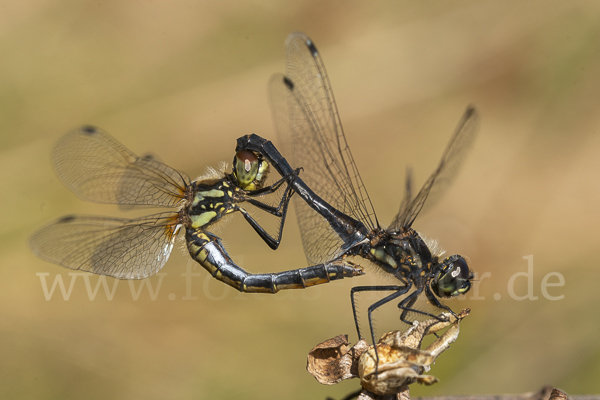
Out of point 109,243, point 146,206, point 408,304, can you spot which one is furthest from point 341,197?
point 109,243

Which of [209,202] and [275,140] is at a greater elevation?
[275,140]

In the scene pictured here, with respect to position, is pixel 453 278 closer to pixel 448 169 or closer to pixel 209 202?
pixel 448 169

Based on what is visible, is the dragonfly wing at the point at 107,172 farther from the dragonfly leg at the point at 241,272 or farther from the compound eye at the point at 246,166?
the compound eye at the point at 246,166

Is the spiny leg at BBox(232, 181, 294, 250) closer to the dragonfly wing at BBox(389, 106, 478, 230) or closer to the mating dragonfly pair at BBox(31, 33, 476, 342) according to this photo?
the mating dragonfly pair at BBox(31, 33, 476, 342)

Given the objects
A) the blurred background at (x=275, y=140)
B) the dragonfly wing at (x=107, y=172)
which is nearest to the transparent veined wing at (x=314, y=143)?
the dragonfly wing at (x=107, y=172)

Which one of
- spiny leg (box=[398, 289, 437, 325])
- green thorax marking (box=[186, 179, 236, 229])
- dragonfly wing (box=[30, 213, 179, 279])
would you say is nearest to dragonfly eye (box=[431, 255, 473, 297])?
spiny leg (box=[398, 289, 437, 325])

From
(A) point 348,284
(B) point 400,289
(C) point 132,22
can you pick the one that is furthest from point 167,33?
(B) point 400,289

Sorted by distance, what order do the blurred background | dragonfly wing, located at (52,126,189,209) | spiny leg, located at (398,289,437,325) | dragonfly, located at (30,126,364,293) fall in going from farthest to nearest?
the blurred background, dragonfly wing, located at (52,126,189,209), dragonfly, located at (30,126,364,293), spiny leg, located at (398,289,437,325)
